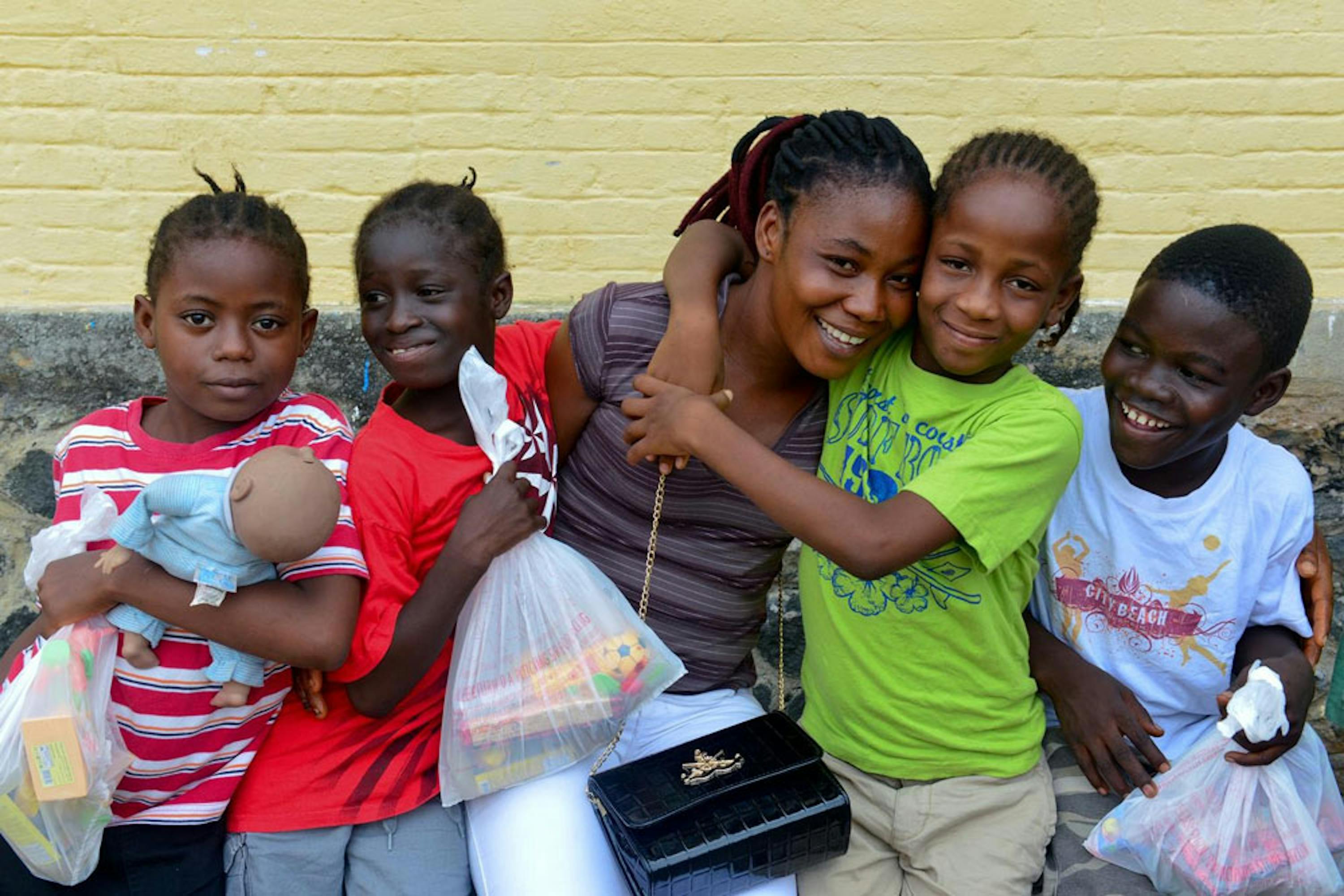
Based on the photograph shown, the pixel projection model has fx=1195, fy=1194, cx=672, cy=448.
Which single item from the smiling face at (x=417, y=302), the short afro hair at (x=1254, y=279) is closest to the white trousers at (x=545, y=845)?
the smiling face at (x=417, y=302)

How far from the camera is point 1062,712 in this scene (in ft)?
8.44

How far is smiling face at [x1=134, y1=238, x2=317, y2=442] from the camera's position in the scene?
2.25 m

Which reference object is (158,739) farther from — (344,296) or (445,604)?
(344,296)

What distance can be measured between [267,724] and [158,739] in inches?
8.7

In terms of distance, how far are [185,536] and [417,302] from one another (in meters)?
0.66

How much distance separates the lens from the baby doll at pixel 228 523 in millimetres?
2008

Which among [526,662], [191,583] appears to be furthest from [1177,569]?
[191,583]

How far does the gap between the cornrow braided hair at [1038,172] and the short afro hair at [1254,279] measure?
0.24 meters

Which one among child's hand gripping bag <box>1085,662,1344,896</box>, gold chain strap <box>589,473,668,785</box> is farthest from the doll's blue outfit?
child's hand gripping bag <box>1085,662,1344,896</box>

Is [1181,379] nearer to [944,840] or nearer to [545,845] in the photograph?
[944,840]

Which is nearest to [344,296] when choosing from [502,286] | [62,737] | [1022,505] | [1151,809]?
[502,286]

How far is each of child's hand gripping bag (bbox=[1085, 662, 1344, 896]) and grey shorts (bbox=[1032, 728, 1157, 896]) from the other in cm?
3

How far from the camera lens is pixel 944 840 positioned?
248 centimetres

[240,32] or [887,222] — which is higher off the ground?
[240,32]
